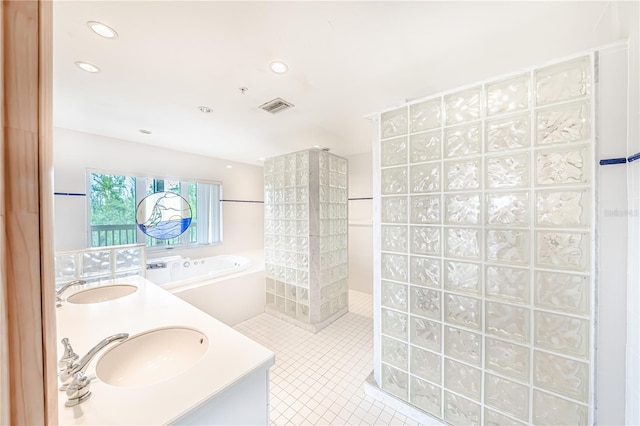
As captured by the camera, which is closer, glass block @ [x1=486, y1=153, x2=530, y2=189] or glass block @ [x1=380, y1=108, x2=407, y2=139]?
glass block @ [x1=486, y1=153, x2=530, y2=189]

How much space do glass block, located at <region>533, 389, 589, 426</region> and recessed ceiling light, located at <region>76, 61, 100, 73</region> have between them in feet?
9.71

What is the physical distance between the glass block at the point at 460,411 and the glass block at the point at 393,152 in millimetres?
1412

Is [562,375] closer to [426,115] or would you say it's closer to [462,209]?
[462,209]

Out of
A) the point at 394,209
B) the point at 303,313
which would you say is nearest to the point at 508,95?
the point at 394,209

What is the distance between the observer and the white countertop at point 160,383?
0.66 m

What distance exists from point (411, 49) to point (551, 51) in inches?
29.3

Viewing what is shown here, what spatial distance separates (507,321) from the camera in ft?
3.80

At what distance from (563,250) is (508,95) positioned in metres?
0.78

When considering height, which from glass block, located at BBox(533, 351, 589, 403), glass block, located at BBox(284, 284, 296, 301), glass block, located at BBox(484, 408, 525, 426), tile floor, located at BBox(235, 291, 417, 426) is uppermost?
glass block, located at BBox(533, 351, 589, 403)

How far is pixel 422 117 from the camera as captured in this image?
1.40 meters

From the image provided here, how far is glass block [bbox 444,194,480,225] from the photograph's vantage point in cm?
124

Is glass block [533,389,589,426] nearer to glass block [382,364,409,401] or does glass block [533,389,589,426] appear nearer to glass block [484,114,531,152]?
glass block [382,364,409,401]

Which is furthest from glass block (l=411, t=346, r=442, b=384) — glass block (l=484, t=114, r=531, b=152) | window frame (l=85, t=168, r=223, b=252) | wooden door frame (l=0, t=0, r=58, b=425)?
window frame (l=85, t=168, r=223, b=252)

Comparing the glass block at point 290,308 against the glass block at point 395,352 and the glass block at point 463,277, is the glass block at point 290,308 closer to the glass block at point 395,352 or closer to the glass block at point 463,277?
the glass block at point 395,352
